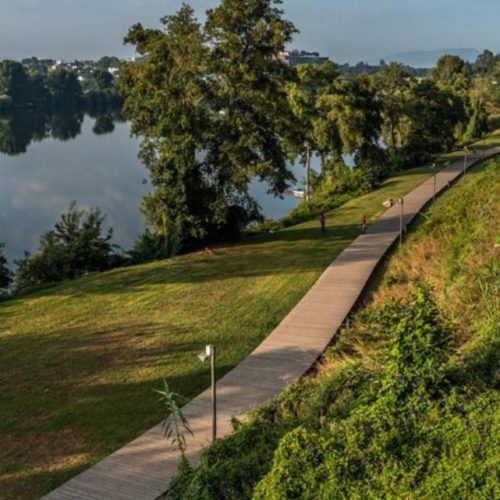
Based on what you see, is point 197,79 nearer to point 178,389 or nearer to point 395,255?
point 395,255

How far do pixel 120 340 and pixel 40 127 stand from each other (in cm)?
9342

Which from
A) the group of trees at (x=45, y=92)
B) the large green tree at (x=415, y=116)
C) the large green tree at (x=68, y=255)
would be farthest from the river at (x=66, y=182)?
the group of trees at (x=45, y=92)

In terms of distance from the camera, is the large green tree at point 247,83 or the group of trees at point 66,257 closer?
the large green tree at point 247,83

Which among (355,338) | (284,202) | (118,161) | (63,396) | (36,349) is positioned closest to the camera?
(63,396)

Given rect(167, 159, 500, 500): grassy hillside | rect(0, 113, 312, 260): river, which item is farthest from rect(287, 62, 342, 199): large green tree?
rect(167, 159, 500, 500): grassy hillside

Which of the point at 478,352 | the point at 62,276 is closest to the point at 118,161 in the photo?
the point at 62,276

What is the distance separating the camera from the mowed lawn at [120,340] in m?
12.1

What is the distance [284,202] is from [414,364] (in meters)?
49.5

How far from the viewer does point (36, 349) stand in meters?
17.2

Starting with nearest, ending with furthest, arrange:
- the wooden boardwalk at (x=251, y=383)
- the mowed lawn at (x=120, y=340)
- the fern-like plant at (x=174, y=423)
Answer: the fern-like plant at (x=174, y=423), the wooden boardwalk at (x=251, y=383), the mowed lawn at (x=120, y=340)

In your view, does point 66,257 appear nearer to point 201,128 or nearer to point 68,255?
point 68,255

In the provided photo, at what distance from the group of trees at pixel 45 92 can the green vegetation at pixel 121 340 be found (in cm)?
10556

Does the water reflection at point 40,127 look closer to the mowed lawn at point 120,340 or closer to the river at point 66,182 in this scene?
the river at point 66,182

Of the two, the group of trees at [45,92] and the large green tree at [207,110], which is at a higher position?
the group of trees at [45,92]
